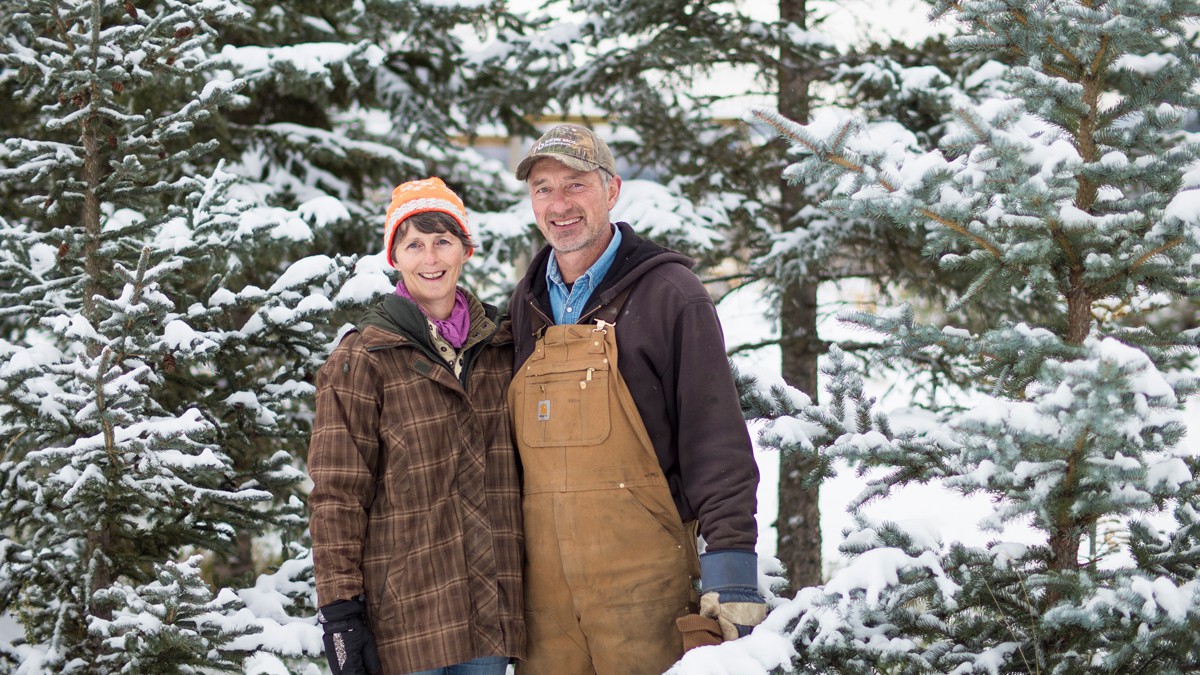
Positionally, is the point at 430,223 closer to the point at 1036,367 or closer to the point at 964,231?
the point at 964,231

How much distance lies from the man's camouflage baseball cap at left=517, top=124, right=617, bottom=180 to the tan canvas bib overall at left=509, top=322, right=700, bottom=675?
583 mm

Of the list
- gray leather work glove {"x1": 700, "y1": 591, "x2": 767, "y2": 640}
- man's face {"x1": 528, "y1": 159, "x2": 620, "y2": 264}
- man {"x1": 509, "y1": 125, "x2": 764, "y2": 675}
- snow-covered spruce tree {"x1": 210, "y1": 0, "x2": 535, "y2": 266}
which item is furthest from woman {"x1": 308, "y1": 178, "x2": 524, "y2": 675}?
snow-covered spruce tree {"x1": 210, "y1": 0, "x2": 535, "y2": 266}

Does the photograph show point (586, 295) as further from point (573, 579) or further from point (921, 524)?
point (921, 524)

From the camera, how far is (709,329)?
330cm

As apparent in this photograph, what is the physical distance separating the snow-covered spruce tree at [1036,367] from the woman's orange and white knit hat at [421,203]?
120 cm

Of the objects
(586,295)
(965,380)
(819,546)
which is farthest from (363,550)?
(965,380)

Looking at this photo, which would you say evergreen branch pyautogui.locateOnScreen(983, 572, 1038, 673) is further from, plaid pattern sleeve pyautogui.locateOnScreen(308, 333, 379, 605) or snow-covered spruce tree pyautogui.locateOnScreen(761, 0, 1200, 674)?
plaid pattern sleeve pyautogui.locateOnScreen(308, 333, 379, 605)

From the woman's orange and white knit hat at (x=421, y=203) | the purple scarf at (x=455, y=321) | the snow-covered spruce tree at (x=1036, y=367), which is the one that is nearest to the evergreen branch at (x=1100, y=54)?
the snow-covered spruce tree at (x=1036, y=367)

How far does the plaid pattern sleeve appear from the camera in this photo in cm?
316

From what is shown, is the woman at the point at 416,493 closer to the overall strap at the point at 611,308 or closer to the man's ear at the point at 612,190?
the overall strap at the point at 611,308

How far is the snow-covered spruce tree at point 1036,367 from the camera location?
260 centimetres

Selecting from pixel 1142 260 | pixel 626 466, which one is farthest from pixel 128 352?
pixel 1142 260

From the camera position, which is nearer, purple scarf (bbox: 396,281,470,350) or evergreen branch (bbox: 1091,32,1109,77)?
evergreen branch (bbox: 1091,32,1109,77)

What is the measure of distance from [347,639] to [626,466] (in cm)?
103
